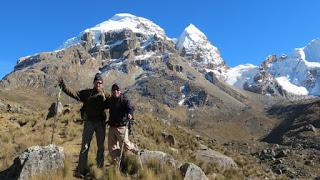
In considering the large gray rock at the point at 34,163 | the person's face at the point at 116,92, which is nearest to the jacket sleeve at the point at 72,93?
the person's face at the point at 116,92

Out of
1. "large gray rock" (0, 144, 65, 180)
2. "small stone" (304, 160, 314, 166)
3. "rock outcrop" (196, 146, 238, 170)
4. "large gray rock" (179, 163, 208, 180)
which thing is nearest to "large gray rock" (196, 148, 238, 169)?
"rock outcrop" (196, 146, 238, 170)

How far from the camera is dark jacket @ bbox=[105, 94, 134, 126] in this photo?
14836 mm

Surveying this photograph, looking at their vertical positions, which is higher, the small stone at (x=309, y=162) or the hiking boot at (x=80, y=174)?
the small stone at (x=309, y=162)

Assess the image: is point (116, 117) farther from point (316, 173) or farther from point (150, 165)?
point (316, 173)

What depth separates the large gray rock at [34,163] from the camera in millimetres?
13391

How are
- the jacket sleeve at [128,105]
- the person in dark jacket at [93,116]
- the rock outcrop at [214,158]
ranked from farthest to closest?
the rock outcrop at [214,158] < the jacket sleeve at [128,105] < the person in dark jacket at [93,116]

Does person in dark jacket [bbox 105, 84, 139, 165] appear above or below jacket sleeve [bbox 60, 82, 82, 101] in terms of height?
below

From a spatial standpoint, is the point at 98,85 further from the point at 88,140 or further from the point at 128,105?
the point at 88,140

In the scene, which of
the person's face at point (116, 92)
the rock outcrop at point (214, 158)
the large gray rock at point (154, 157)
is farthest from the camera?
the rock outcrop at point (214, 158)

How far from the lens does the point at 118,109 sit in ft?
49.1

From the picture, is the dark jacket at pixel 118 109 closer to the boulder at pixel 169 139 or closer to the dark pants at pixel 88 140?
the dark pants at pixel 88 140

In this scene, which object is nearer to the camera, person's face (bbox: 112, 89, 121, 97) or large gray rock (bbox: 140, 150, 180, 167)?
person's face (bbox: 112, 89, 121, 97)

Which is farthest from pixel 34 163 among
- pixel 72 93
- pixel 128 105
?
pixel 128 105

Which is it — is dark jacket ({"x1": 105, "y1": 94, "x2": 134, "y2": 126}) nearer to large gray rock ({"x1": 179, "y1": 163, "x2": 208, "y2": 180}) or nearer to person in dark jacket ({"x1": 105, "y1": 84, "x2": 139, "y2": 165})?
person in dark jacket ({"x1": 105, "y1": 84, "x2": 139, "y2": 165})
